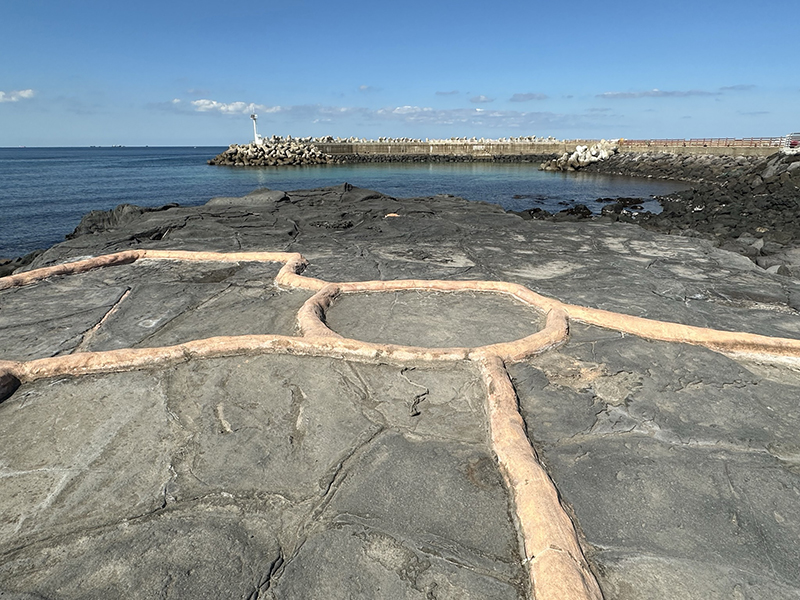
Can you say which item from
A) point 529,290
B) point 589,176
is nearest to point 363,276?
point 529,290

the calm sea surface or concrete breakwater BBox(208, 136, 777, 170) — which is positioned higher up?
concrete breakwater BBox(208, 136, 777, 170)

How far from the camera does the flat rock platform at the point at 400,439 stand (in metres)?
1.74

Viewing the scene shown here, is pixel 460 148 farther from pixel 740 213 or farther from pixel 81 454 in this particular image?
pixel 81 454

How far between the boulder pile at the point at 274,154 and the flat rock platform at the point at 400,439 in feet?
151

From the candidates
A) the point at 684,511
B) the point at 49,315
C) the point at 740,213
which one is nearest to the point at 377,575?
the point at 684,511

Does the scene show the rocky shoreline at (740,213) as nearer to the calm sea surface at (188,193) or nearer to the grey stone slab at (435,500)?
the calm sea surface at (188,193)

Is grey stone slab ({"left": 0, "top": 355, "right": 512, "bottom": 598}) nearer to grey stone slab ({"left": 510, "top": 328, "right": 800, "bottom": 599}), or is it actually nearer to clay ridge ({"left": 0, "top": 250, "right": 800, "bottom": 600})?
clay ridge ({"left": 0, "top": 250, "right": 800, "bottom": 600})

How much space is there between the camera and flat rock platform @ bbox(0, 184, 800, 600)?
1742 mm

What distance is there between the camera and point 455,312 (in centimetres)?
418

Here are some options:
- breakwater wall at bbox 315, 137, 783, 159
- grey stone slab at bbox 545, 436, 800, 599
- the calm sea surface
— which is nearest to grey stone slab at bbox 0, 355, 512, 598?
grey stone slab at bbox 545, 436, 800, 599

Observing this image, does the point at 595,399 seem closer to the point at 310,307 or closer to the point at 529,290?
the point at 529,290

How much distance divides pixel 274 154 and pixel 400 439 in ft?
165

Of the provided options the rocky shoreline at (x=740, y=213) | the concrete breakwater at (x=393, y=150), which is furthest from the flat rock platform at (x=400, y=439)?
the concrete breakwater at (x=393, y=150)

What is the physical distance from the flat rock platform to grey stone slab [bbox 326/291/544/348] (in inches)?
1.1
